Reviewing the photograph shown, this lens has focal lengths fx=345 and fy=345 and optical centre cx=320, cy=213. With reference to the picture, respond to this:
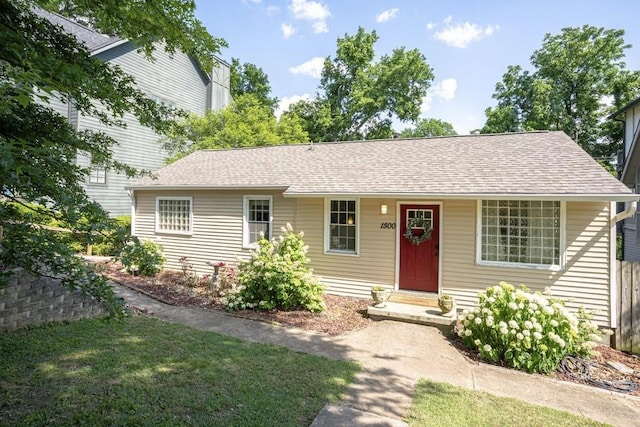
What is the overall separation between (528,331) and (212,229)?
835cm

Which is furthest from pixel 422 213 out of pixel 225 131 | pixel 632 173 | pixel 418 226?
pixel 225 131

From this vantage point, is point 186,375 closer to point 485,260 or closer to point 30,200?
point 30,200

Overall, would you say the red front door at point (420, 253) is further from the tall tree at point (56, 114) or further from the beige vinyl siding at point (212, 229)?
the tall tree at point (56, 114)

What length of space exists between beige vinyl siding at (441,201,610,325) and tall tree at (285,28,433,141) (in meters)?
20.9

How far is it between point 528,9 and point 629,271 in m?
7.17

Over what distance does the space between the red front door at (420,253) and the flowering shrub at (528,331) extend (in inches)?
84.5

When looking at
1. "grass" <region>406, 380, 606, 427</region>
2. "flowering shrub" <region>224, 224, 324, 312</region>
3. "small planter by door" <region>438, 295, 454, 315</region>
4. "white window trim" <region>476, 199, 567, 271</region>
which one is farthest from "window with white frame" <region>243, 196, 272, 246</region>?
"grass" <region>406, 380, 606, 427</region>

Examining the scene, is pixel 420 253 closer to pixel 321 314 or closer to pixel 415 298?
pixel 415 298

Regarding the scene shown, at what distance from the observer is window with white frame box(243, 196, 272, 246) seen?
9859mm

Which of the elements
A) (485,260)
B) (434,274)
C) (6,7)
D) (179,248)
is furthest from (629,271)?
(179,248)

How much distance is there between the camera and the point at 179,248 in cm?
1097

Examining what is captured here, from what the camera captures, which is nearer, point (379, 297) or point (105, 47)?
point (379, 297)

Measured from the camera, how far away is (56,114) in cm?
394

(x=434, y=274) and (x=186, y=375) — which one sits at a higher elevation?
(x=434, y=274)
